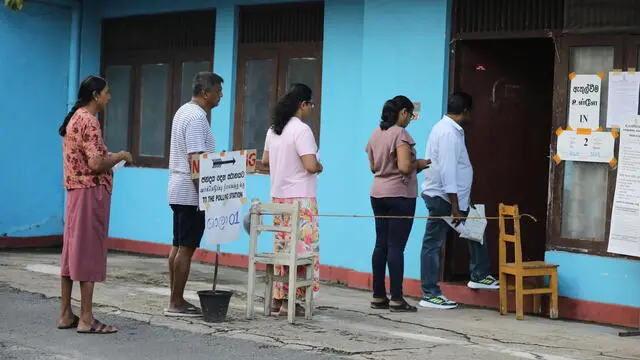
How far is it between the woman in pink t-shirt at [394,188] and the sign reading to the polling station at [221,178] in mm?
1341

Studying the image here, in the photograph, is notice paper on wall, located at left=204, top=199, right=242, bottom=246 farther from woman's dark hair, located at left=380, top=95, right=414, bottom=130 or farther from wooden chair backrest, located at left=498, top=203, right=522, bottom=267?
wooden chair backrest, located at left=498, top=203, right=522, bottom=267

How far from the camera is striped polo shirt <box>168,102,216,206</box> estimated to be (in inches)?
342

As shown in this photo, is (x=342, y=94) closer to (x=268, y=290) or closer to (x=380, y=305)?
(x=380, y=305)

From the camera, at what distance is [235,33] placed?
13.0m

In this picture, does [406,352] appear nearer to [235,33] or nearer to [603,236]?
[603,236]

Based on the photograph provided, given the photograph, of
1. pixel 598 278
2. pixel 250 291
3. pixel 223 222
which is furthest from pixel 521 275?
pixel 223 222

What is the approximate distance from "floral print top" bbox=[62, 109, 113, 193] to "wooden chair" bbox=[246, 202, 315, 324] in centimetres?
137

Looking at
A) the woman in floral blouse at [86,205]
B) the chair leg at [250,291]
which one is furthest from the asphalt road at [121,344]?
the chair leg at [250,291]

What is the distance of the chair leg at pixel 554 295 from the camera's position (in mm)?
9492

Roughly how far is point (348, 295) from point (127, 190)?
4520 millimetres

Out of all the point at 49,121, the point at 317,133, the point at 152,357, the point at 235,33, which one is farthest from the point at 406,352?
the point at 49,121

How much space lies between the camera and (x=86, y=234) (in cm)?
801

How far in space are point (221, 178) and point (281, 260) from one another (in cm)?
80

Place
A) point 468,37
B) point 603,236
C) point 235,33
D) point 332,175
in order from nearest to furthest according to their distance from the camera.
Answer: point 603,236 < point 468,37 < point 332,175 < point 235,33
